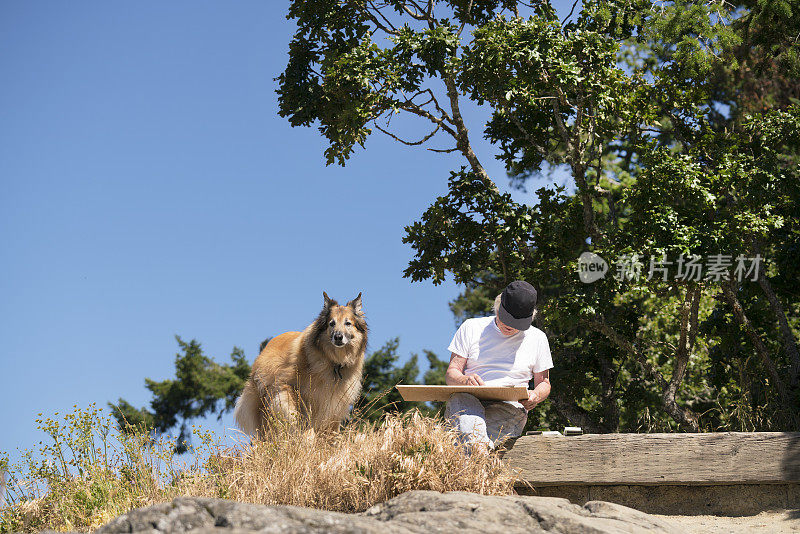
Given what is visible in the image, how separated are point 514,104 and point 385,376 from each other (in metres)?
12.2

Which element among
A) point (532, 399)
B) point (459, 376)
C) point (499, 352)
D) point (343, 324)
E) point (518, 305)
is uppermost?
point (343, 324)

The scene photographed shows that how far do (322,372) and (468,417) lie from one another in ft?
7.92

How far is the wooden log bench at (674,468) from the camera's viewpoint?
22.6ft

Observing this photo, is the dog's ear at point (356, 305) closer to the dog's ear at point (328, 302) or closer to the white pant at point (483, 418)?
the dog's ear at point (328, 302)

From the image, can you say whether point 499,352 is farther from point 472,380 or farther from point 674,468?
point 674,468

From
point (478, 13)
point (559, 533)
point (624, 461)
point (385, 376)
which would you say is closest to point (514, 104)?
point (478, 13)

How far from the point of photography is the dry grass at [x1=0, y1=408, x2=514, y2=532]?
17.5 feet

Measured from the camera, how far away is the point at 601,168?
1227cm

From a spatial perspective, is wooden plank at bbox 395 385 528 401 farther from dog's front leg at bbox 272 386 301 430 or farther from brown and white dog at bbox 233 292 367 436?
dog's front leg at bbox 272 386 301 430

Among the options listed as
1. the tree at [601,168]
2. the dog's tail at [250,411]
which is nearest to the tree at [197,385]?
the tree at [601,168]

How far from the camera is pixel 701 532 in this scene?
626 cm

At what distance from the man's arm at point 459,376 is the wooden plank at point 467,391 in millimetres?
103

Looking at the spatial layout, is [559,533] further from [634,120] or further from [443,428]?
[634,120]

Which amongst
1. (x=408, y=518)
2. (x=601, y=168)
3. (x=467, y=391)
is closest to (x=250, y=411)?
(x=467, y=391)
